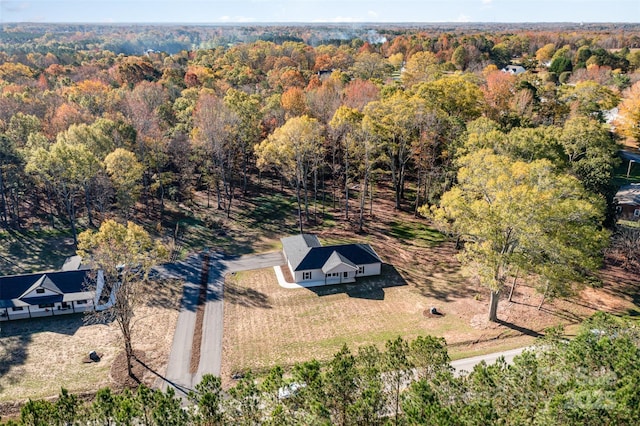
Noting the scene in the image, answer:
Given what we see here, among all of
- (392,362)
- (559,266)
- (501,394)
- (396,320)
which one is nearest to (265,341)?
(396,320)

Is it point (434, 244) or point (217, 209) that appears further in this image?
point (217, 209)

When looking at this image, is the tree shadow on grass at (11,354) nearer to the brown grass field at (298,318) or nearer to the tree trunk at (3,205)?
the brown grass field at (298,318)

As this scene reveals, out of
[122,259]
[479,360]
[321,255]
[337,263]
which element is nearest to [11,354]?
[122,259]

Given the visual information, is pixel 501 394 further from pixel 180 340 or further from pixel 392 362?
pixel 180 340

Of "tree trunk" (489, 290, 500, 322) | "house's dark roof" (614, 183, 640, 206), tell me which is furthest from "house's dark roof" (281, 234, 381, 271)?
"house's dark roof" (614, 183, 640, 206)

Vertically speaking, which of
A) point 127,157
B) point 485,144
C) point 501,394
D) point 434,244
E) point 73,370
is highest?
point 485,144

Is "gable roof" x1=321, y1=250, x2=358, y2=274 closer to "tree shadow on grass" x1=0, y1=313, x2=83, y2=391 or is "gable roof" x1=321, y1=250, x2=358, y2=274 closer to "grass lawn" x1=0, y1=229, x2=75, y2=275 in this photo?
"tree shadow on grass" x1=0, y1=313, x2=83, y2=391

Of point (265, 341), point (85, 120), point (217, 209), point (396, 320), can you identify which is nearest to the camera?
point (265, 341)
